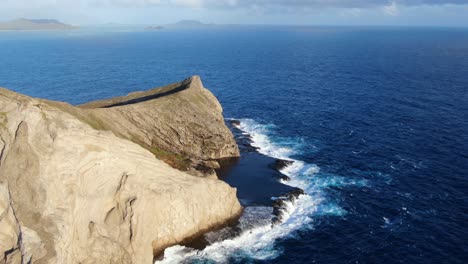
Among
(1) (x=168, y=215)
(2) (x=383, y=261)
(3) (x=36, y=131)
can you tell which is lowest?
(2) (x=383, y=261)

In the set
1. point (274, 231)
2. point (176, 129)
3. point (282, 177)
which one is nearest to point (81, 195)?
point (274, 231)

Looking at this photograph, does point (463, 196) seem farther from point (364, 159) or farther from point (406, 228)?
point (364, 159)

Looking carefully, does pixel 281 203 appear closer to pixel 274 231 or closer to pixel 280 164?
pixel 274 231

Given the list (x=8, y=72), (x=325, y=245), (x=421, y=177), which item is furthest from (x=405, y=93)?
(x=8, y=72)

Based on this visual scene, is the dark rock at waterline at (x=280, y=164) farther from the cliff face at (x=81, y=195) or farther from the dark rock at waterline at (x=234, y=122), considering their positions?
the dark rock at waterline at (x=234, y=122)

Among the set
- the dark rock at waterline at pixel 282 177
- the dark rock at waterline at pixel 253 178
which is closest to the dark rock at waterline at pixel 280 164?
the dark rock at waterline at pixel 253 178

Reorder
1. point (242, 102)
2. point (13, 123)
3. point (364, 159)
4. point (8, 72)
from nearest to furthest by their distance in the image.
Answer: point (13, 123)
point (364, 159)
point (242, 102)
point (8, 72)
